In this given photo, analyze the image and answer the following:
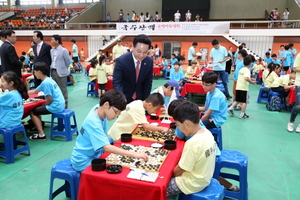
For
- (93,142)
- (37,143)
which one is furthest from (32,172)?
(93,142)

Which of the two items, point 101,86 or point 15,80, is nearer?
point 15,80

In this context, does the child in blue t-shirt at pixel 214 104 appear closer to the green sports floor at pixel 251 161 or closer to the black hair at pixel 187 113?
the green sports floor at pixel 251 161

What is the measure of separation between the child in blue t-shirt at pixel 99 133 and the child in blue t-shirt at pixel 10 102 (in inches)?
66.7

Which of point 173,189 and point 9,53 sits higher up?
point 9,53

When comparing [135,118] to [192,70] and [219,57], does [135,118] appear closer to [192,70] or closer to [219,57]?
[219,57]

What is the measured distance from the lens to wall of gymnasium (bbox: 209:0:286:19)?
17500 mm

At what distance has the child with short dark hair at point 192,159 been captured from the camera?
1.66 metres

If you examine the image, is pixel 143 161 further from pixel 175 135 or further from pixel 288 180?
pixel 288 180

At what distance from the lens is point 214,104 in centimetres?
321

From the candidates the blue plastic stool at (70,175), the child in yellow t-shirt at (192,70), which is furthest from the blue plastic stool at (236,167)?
the child in yellow t-shirt at (192,70)

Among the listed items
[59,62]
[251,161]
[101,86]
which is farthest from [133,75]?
[101,86]

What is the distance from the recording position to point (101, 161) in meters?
1.72

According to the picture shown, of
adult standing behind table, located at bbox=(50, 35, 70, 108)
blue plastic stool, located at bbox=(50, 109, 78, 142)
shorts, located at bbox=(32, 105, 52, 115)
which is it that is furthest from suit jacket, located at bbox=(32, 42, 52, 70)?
blue plastic stool, located at bbox=(50, 109, 78, 142)

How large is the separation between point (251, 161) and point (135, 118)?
6.56ft
